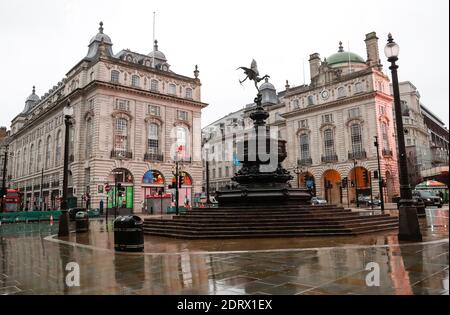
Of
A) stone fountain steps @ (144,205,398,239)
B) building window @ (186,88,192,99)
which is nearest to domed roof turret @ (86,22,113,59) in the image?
building window @ (186,88,192,99)

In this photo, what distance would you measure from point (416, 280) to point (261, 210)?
967cm

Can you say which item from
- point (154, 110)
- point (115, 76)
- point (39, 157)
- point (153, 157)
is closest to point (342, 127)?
point (154, 110)

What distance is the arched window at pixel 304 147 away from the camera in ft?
201

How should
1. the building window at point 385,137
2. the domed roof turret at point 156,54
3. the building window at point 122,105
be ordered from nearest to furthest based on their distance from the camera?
1. the building window at point 122,105
2. the building window at point 385,137
3. the domed roof turret at point 156,54

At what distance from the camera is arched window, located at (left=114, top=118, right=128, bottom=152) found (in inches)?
1767

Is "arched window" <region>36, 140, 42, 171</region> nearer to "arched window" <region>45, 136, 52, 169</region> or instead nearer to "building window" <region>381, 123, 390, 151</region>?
"arched window" <region>45, 136, 52, 169</region>

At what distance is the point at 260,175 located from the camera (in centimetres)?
1761

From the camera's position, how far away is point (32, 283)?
6.47 metres

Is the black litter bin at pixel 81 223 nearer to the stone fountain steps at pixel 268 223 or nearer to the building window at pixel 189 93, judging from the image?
the stone fountain steps at pixel 268 223

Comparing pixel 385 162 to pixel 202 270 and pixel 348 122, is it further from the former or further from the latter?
pixel 202 270

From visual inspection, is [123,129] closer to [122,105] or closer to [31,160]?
[122,105]

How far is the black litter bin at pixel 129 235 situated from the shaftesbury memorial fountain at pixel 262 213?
3.14 meters

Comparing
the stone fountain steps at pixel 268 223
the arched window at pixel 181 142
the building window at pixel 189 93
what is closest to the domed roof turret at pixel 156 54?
the building window at pixel 189 93
